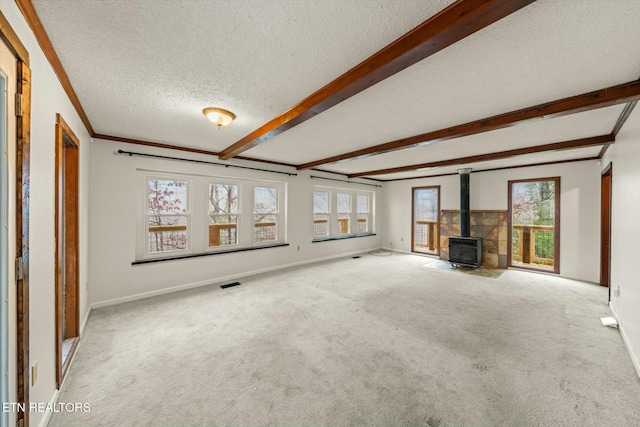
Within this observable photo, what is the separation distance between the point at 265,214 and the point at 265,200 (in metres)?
0.31

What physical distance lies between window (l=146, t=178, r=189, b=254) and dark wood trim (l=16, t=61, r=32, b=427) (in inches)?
110

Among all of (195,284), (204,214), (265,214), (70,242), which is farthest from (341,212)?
(70,242)

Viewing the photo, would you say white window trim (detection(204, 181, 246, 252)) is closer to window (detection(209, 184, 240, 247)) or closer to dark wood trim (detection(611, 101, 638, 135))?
window (detection(209, 184, 240, 247))

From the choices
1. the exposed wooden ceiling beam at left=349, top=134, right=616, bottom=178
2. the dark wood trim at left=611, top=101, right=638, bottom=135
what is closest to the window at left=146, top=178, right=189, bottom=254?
the exposed wooden ceiling beam at left=349, top=134, right=616, bottom=178

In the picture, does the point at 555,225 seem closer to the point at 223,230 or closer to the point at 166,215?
the point at 223,230

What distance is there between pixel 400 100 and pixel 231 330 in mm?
3007

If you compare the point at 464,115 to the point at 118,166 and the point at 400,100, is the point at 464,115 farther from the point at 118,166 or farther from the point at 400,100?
the point at 118,166

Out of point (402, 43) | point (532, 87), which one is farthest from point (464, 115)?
point (402, 43)

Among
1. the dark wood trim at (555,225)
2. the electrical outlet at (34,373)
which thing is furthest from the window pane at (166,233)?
the dark wood trim at (555,225)

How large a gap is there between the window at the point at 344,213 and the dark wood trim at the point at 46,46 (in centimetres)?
552

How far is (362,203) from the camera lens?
7.52m

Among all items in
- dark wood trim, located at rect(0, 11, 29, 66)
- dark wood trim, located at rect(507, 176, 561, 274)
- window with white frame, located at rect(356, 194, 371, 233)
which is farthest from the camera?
window with white frame, located at rect(356, 194, 371, 233)

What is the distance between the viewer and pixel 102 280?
329 centimetres

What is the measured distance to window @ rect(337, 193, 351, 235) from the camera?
691cm
